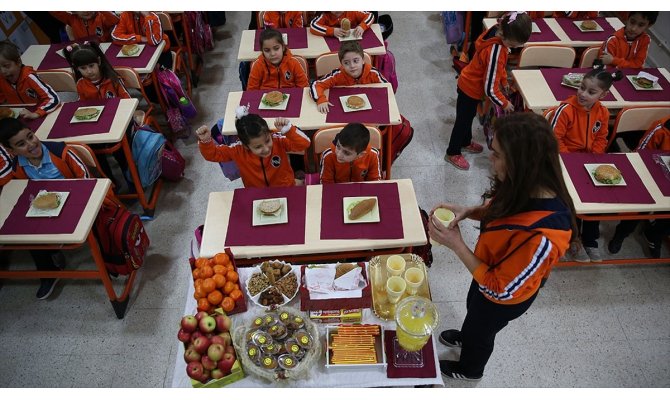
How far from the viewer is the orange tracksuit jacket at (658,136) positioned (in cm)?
292

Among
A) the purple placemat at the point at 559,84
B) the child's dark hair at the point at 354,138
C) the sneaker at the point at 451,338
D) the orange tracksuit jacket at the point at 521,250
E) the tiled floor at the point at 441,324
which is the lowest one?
the tiled floor at the point at 441,324

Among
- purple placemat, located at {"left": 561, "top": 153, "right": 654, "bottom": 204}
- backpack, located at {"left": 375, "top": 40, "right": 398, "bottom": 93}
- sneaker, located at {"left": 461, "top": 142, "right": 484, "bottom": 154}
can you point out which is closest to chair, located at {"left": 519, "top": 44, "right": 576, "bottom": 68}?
sneaker, located at {"left": 461, "top": 142, "right": 484, "bottom": 154}

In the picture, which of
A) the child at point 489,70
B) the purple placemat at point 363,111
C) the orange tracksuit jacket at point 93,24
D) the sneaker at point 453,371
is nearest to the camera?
the sneaker at point 453,371

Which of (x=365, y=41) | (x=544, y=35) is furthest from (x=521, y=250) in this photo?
(x=544, y=35)

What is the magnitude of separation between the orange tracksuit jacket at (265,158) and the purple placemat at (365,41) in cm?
142

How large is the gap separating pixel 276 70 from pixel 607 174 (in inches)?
95.7

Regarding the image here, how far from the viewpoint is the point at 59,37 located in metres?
4.82

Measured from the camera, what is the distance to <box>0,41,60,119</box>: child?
11.1ft

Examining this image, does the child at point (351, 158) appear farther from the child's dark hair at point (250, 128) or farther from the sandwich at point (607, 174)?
the sandwich at point (607, 174)

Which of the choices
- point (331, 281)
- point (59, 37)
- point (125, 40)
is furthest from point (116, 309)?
point (59, 37)

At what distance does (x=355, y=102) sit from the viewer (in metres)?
3.27

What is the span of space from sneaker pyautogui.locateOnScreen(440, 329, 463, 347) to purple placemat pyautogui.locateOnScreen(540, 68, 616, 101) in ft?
6.11

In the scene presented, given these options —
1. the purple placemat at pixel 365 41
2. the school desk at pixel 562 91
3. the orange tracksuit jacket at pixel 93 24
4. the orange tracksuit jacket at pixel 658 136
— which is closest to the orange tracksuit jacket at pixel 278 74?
the purple placemat at pixel 365 41

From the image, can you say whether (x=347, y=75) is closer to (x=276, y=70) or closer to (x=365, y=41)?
(x=276, y=70)
